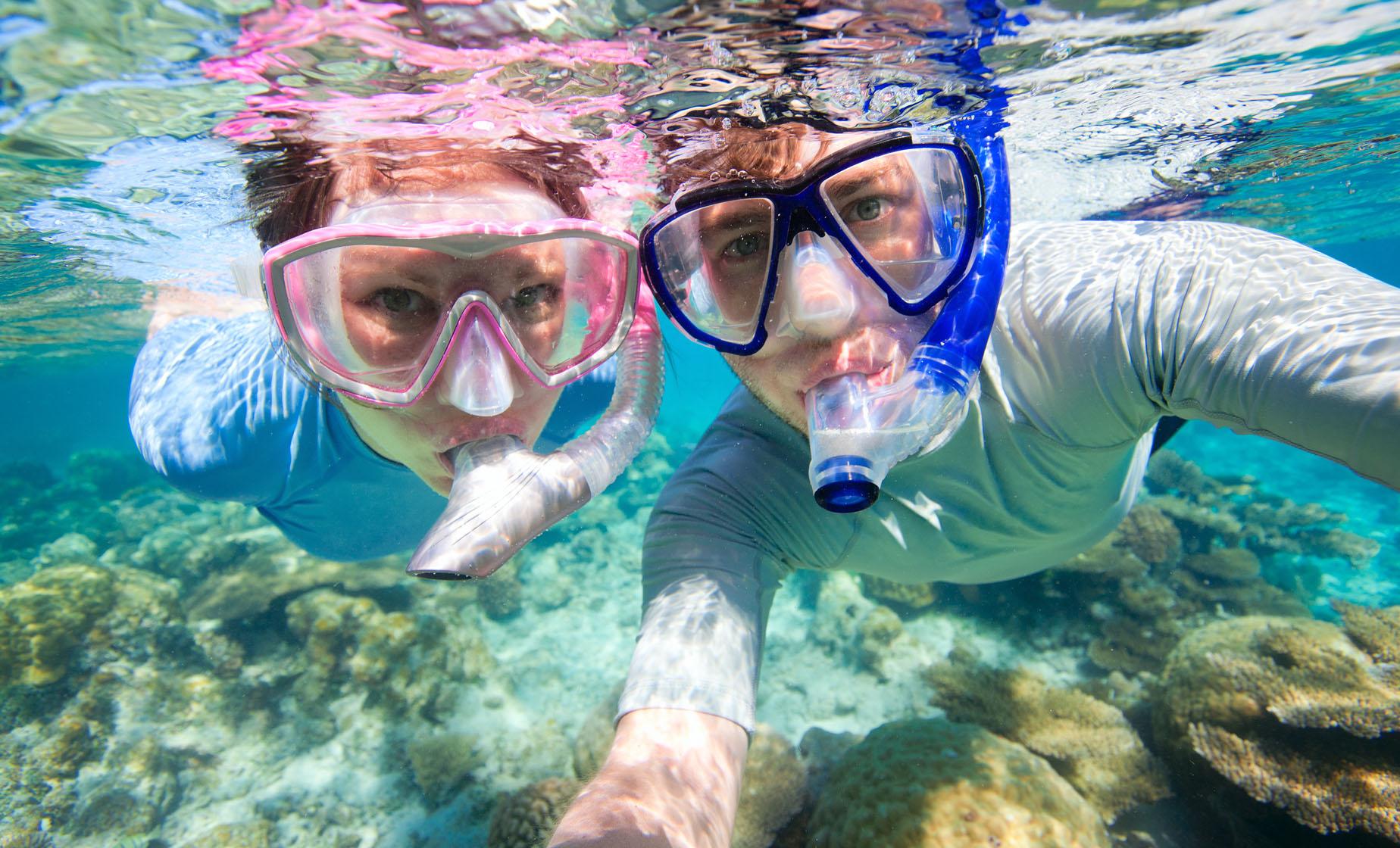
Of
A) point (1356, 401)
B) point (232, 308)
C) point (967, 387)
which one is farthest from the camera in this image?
point (232, 308)

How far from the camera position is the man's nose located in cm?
229

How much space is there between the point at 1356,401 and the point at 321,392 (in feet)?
11.7

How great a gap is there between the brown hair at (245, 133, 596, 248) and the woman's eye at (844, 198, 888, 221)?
1.57 m

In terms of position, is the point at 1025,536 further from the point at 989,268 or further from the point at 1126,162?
the point at 1126,162

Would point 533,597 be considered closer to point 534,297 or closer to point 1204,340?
point 534,297

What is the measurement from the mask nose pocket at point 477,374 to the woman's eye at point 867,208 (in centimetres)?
156

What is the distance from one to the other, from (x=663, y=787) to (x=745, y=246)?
2.08 metres

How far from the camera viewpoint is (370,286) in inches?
96.4

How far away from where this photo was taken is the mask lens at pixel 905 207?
98.8 inches

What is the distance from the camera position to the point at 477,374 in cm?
232

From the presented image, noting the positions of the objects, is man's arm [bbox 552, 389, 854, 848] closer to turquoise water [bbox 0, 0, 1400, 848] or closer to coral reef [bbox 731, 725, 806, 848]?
turquoise water [bbox 0, 0, 1400, 848]

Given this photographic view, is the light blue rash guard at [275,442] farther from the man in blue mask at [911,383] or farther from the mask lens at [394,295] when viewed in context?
the man in blue mask at [911,383]

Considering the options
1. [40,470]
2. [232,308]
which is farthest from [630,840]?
[40,470]

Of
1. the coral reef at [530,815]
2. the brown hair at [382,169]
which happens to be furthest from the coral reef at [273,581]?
the brown hair at [382,169]
